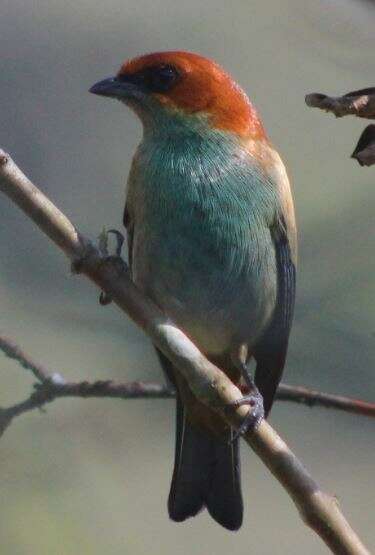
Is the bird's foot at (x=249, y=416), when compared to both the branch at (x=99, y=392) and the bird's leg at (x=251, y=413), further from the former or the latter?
the branch at (x=99, y=392)

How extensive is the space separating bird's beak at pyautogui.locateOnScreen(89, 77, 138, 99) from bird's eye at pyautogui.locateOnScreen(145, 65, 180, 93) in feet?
0.16

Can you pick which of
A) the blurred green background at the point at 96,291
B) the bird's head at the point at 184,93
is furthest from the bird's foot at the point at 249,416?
the blurred green background at the point at 96,291

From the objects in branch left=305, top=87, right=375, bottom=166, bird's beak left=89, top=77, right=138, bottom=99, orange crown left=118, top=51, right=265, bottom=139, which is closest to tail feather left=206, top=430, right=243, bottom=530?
orange crown left=118, top=51, right=265, bottom=139

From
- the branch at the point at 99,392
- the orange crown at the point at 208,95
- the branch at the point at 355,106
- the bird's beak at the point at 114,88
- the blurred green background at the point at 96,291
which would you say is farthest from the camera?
the blurred green background at the point at 96,291

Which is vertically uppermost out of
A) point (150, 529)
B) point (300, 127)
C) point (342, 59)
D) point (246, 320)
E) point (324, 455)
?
point (342, 59)

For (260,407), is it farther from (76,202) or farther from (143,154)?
(76,202)

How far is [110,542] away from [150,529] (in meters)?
0.18

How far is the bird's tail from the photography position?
285 centimetres

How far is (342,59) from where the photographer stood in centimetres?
312

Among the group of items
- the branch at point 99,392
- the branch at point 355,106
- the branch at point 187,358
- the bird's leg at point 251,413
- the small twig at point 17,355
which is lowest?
the branch at point 99,392

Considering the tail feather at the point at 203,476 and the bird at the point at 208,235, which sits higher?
the bird at the point at 208,235

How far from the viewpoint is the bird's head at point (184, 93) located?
9.29ft

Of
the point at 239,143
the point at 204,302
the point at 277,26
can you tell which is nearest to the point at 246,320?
the point at 204,302

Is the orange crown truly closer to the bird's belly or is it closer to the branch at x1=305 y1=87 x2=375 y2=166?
the bird's belly
